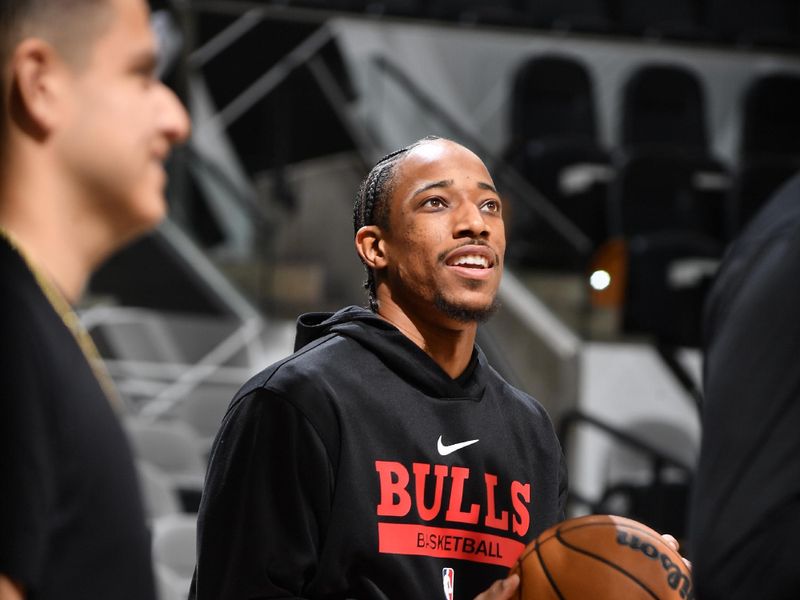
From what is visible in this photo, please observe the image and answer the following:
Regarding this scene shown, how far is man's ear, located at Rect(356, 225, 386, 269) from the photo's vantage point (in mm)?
2111

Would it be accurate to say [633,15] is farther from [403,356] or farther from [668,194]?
[403,356]

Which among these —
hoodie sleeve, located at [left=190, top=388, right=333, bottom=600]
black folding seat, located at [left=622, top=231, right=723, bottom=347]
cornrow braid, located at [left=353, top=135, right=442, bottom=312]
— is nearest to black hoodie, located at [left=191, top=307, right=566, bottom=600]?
hoodie sleeve, located at [left=190, top=388, right=333, bottom=600]

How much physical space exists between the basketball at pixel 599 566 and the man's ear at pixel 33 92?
3.34 feet

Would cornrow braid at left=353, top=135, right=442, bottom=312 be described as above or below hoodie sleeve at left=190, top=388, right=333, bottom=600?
above

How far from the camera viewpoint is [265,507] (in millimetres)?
1823

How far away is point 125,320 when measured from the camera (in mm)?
6309

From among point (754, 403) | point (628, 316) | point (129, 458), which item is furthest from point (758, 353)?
point (628, 316)

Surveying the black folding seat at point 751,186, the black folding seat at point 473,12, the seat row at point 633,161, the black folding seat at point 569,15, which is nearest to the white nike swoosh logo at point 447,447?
the seat row at point 633,161

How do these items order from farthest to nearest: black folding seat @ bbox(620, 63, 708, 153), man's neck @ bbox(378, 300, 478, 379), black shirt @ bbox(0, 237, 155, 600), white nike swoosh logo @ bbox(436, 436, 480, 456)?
black folding seat @ bbox(620, 63, 708, 153)
man's neck @ bbox(378, 300, 478, 379)
white nike swoosh logo @ bbox(436, 436, 480, 456)
black shirt @ bbox(0, 237, 155, 600)

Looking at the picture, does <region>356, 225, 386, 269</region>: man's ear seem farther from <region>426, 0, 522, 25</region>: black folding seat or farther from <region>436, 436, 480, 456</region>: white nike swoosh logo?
<region>426, 0, 522, 25</region>: black folding seat

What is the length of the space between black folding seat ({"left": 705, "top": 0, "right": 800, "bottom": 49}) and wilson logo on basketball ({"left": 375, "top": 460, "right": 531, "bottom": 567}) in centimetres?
704

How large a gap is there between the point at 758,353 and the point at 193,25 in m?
6.99

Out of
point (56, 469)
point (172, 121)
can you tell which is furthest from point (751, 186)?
point (56, 469)

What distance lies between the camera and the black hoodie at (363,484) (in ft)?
5.98
